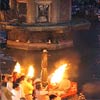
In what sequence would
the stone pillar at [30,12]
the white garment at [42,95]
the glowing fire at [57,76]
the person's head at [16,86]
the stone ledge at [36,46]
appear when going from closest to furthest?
1. the person's head at [16,86]
2. the white garment at [42,95]
3. the glowing fire at [57,76]
4. the stone ledge at [36,46]
5. the stone pillar at [30,12]

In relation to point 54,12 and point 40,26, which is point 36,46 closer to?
point 40,26

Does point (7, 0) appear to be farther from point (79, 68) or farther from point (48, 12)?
point (79, 68)

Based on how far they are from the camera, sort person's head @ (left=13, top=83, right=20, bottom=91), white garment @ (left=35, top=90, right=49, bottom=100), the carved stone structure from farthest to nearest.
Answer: the carved stone structure < white garment @ (left=35, top=90, right=49, bottom=100) < person's head @ (left=13, top=83, right=20, bottom=91)

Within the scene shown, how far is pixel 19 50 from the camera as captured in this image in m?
21.5

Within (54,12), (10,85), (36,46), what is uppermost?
(10,85)

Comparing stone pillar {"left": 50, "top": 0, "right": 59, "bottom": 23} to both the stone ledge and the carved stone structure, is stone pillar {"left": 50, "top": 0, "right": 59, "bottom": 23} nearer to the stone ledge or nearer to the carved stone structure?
the carved stone structure

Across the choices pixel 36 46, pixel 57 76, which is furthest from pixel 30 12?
pixel 57 76

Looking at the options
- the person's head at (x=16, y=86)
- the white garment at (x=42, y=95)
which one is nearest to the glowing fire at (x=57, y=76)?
the white garment at (x=42, y=95)

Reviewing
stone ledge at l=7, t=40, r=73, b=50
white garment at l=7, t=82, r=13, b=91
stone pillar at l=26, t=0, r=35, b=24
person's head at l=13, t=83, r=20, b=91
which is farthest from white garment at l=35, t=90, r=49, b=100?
stone pillar at l=26, t=0, r=35, b=24

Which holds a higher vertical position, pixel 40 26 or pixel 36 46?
pixel 40 26

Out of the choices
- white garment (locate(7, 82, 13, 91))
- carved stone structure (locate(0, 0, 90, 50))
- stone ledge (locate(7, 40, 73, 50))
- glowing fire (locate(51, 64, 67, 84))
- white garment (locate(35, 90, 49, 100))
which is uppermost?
white garment (locate(7, 82, 13, 91))

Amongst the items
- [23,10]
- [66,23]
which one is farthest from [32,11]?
[66,23]

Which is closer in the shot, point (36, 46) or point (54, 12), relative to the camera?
point (36, 46)

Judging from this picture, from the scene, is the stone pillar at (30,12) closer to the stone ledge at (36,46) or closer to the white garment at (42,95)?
the stone ledge at (36,46)
